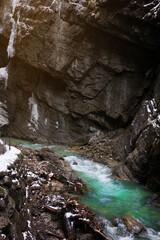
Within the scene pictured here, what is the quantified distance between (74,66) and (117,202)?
1402 cm

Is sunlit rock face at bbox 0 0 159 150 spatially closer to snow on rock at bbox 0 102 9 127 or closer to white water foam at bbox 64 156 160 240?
snow on rock at bbox 0 102 9 127

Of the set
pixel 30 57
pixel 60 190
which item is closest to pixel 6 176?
pixel 60 190

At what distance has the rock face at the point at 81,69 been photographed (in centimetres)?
1491

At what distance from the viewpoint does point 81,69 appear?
19.1 meters

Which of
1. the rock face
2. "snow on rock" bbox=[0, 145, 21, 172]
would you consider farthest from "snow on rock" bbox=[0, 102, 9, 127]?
"snow on rock" bbox=[0, 145, 21, 172]

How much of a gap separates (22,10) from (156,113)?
17777mm

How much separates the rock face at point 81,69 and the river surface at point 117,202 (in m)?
2.42

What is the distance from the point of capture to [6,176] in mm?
4672

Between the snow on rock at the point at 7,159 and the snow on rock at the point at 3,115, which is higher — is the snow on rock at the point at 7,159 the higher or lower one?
the higher one

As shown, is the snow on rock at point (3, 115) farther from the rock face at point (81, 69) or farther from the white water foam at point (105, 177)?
the white water foam at point (105, 177)

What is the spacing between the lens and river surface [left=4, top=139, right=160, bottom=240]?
6543 mm

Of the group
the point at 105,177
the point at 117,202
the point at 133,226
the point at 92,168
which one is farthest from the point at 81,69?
the point at 133,226

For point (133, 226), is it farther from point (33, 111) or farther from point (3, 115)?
point (3, 115)

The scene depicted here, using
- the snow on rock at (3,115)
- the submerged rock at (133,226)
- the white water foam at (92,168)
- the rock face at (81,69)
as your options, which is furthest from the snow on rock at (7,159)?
the snow on rock at (3,115)
